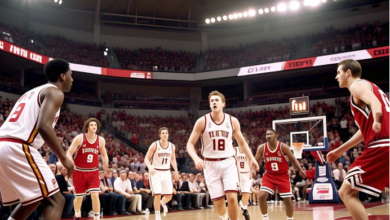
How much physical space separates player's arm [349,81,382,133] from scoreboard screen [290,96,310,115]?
1271cm

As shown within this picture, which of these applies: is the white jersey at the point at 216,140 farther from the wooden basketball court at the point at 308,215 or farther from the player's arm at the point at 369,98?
the wooden basketball court at the point at 308,215

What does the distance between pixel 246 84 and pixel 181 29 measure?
7.73 metres

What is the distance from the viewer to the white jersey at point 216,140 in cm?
688

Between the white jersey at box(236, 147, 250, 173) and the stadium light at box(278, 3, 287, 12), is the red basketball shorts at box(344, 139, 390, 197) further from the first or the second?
the stadium light at box(278, 3, 287, 12)

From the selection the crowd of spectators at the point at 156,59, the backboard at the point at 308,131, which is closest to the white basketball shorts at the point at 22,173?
the backboard at the point at 308,131

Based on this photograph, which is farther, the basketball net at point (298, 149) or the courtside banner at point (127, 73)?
the courtside banner at point (127, 73)

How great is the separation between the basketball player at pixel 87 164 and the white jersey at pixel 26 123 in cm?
485

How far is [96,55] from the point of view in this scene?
31047mm

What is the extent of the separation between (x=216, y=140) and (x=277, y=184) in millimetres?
2607

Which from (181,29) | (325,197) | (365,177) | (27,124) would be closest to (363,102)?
(365,177)

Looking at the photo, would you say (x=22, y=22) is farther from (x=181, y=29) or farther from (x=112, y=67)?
(x=181, y=29)

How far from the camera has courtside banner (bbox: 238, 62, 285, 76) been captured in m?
28.8

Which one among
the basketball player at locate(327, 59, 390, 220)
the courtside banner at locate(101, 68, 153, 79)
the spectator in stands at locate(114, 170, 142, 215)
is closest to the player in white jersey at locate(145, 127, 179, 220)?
the spectator in stands at locate(114, 170, 142, 215)

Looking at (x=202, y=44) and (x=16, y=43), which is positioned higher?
(x=202, y=44)
